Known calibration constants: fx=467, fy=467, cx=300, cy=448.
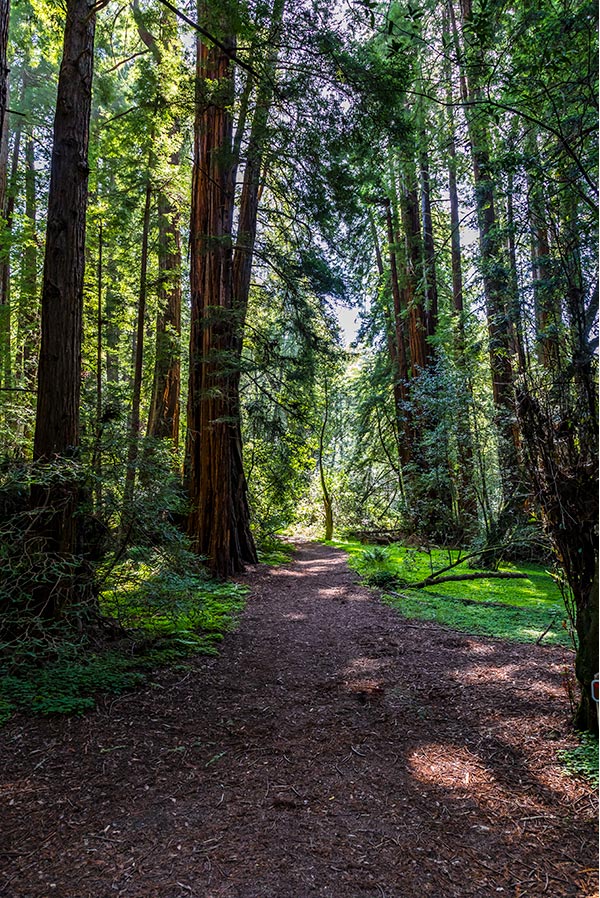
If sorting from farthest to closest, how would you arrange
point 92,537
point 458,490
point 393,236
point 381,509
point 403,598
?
point 381,509 < point 393,236 < point 458,490 < point 403,598 < point 92,537

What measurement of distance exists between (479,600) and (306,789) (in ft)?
15.4

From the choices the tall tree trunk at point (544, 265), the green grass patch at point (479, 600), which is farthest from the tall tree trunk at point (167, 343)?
the tall tree trunk at point (544, 265)

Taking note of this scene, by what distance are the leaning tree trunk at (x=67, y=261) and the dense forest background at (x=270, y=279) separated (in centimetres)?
2

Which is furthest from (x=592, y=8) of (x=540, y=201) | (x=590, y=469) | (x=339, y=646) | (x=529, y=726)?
(x=339, y=646)

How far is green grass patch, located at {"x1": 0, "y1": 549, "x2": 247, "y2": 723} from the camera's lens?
120 inches

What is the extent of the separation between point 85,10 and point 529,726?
264 inches

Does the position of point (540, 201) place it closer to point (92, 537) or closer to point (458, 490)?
point (92, 537)

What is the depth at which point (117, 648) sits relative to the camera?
390 cm

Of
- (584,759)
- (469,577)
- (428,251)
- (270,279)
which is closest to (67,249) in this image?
(584,759)

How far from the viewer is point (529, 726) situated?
280 cm

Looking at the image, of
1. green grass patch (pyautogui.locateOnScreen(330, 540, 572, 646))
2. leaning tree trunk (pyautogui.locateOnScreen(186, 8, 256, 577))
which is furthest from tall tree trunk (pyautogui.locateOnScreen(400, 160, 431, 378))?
leaning tree trunk (pyautogui.locateOnScreen(186, 8, 256, 577))

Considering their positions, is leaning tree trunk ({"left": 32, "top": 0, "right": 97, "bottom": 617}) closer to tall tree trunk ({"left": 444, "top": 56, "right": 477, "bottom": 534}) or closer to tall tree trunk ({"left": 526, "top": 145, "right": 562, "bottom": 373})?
tall tree trunk ({"left": 526, "top": 145, "right": 562, "bottom": 373})

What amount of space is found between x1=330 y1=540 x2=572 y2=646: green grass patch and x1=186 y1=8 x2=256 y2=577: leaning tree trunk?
263cm

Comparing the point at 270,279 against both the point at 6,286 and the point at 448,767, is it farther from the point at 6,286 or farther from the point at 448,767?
the point at 448,767
